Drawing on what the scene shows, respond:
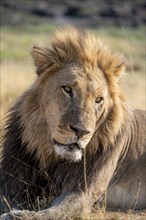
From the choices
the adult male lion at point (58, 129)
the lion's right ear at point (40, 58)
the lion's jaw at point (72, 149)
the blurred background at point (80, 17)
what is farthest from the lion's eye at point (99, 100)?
the blurred background at point (80, 17)

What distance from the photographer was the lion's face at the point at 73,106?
458 centimetres

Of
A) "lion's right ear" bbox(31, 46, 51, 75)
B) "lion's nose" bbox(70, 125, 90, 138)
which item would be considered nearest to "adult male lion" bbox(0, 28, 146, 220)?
"lion's right ear" bbox(31, 46, 51, 75)

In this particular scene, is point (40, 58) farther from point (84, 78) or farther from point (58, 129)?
point (58, 129)

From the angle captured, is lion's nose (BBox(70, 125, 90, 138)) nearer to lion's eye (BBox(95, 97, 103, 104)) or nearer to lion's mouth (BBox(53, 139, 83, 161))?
lion's mouth (BBox(53, 139, 83, 161))

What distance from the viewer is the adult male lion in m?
4.81

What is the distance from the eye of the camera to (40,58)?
5.07 meters

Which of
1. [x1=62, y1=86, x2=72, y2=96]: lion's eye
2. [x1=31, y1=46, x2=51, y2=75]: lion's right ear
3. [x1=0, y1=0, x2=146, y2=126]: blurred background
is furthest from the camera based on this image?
[x1=0, y1=0, x2=146, y2=126]: blurred background

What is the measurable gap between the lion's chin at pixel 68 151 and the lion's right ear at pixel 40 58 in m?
0.65

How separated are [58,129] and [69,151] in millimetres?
163

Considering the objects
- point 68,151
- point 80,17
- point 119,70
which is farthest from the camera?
point 80,17

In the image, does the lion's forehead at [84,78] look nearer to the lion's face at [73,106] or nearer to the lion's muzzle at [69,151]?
the lion's face at [73,106]

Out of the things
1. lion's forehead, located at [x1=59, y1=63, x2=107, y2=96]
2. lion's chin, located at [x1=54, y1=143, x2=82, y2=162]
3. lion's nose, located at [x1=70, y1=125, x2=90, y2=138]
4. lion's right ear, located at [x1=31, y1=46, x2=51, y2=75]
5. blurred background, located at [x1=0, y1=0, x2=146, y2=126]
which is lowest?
lion's chin, located at [x1=54, y1=143, x2=82, y2=162]

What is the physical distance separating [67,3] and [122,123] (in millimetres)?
41738

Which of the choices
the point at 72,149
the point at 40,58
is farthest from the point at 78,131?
the point at 40,58
